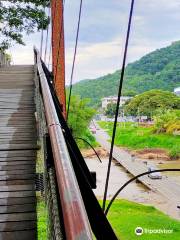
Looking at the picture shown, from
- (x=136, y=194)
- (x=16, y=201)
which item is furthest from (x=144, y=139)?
(x=16, y=201)

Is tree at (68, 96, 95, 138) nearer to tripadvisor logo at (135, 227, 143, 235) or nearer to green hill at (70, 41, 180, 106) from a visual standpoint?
tripadvisor logo at (135, 227, 143, 235)

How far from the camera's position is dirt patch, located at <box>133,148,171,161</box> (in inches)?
1457

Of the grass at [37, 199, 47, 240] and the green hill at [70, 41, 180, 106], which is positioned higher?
the grass at [37, 199, 47, 240]

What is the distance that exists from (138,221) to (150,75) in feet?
160

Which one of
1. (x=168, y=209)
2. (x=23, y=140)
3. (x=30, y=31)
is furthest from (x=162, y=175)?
(x=23, y=140)

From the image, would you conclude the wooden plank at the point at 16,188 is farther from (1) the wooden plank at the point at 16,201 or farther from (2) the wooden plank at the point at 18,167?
(2) the wooden plank at the point at 18,167

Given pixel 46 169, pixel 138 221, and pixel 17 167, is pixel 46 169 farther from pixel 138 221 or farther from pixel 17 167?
pixel 138 221

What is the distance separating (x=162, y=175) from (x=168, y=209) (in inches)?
394

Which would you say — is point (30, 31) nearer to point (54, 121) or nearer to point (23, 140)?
point (23, 140)

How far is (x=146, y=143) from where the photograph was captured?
4319cm

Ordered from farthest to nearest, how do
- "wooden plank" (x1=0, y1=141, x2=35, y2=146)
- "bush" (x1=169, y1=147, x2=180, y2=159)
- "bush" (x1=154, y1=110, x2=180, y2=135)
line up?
"bush" (x1=154, y1=110, x2=180, y2=135) → "bush" (x1=169, y1=147, x2=180, y2=159) → "wooden plank" (x1=0, y1=141, x2=35, y2=146)

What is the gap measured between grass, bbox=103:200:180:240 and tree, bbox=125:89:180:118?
33.0 meters

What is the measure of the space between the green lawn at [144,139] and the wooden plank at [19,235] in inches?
1380

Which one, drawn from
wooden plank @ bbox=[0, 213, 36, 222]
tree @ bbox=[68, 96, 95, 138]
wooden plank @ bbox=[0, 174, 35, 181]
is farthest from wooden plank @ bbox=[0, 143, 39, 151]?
tree @ bbox=[68, 96, 95, 138]
